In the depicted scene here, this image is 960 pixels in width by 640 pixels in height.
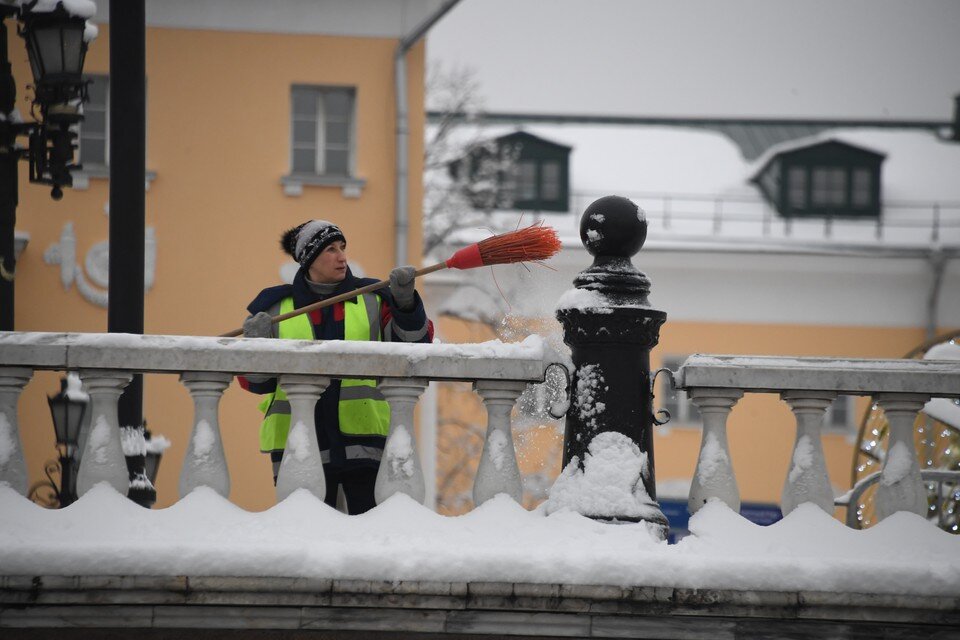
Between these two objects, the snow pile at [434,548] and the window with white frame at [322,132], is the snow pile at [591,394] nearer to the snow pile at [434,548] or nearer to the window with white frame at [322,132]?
the snow pile at [434,548]

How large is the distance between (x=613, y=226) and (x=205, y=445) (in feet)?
4.95

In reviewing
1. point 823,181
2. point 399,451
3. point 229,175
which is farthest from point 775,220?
point 399,451

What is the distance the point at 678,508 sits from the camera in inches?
505

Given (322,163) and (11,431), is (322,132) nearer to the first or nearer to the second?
(322,163)

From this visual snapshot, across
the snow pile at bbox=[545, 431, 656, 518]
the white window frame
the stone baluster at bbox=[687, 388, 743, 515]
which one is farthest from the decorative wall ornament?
the stone baluster at bbox=[687, 388, 743, 515]

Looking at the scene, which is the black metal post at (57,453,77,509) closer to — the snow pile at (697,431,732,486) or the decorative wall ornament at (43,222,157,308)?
the snow pile at (697,431,732,486)

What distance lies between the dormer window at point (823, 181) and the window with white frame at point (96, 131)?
1658 centimetres

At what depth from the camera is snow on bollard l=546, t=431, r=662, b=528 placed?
4746 millimetres

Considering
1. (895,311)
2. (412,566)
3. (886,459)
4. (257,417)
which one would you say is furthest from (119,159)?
(895,311)

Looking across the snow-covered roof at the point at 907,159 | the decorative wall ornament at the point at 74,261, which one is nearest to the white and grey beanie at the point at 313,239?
the decorative wall ornament at the point at 74,261

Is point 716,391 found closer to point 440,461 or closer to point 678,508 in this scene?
point 678,508

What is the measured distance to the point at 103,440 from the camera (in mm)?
4586

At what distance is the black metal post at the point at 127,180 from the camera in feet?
19.2

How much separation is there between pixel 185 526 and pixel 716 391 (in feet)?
5.72
